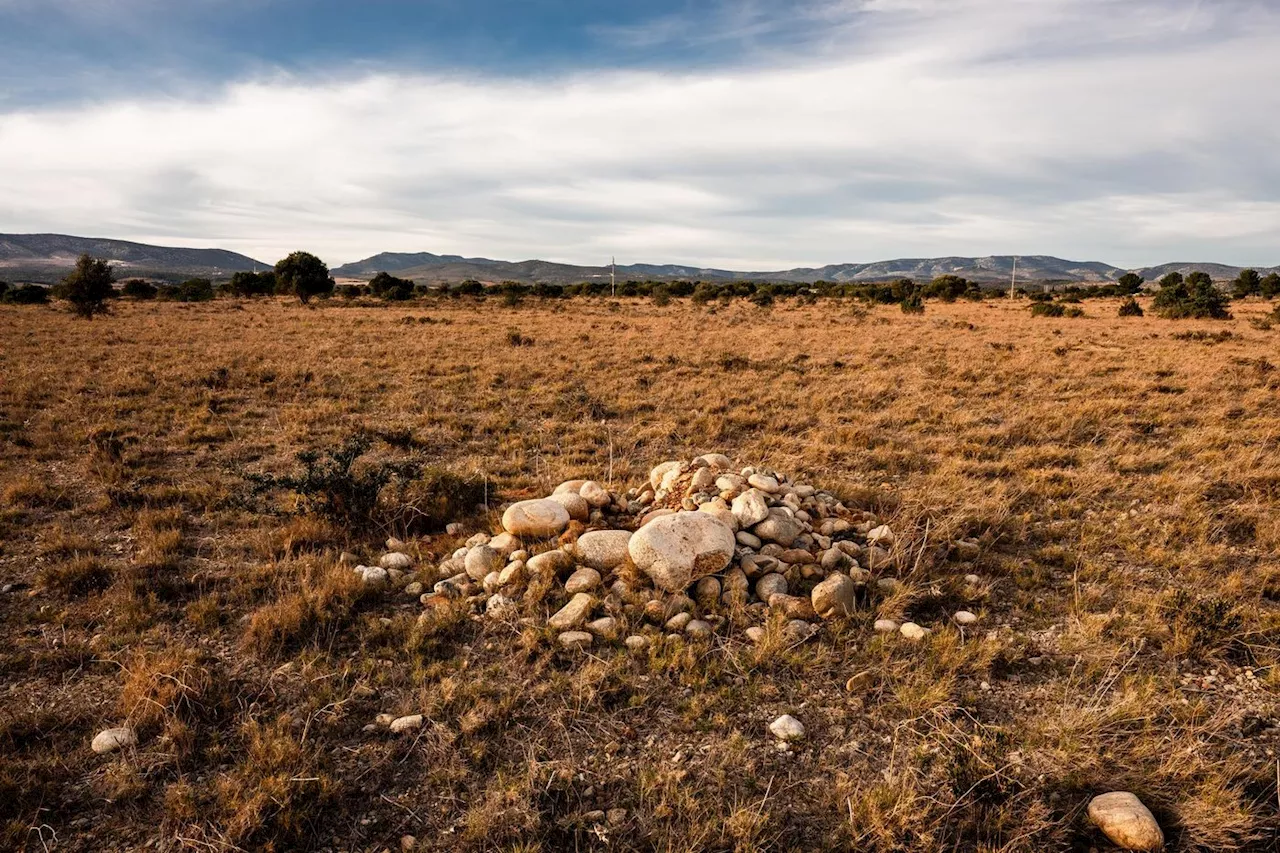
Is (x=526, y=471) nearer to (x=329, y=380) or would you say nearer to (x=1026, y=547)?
(x=1026, y=547)

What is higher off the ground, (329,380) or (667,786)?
(329,380)

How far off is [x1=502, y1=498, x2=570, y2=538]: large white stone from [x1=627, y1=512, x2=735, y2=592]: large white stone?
90 cm

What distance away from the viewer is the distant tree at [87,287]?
84.4 feet

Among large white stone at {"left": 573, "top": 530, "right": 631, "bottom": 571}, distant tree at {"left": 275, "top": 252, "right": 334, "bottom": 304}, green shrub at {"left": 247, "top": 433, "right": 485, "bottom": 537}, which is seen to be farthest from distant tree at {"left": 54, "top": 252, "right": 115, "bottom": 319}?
large white stone at {"left": 573, "top": 530, "right": 631, "bottom": 571}

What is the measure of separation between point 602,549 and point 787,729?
2.05 metres

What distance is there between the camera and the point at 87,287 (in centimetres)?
2595

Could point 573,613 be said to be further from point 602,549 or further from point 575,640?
point 602,549

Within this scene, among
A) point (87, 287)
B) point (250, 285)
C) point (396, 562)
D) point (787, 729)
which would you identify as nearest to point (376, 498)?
point (396, 562)

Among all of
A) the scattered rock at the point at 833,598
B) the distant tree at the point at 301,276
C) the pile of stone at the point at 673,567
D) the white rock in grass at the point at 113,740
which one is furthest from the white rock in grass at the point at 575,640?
the distant tree at the point at 301,276

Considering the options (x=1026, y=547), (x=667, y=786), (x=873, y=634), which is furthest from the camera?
(x=1026, y=547)

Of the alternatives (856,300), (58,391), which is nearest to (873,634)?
(58,391)

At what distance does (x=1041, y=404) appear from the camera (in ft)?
38.4

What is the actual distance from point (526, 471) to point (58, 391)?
10507 mm

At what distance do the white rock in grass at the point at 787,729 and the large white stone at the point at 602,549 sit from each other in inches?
71.3
